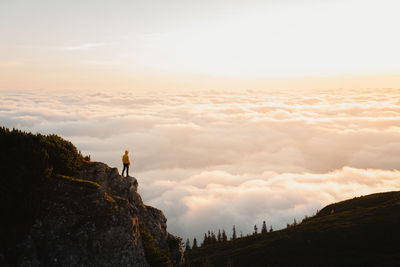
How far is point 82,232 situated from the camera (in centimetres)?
2422

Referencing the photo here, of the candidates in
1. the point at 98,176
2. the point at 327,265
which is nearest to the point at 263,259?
the point at 327,265

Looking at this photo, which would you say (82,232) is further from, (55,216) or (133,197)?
(133,197)

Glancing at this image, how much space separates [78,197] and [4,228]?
18.3 ft

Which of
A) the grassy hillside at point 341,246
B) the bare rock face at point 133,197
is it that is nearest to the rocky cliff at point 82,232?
the bare rock face at point 133,197

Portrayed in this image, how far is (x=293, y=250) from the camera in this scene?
74562 millimetres

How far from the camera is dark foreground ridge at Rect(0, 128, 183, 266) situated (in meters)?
22.9

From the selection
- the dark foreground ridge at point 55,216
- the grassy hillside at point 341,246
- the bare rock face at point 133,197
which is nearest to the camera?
the dark foreground ridge at point 55,216

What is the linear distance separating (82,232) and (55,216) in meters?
2.57

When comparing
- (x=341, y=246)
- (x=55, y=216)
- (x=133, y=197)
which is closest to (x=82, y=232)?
(x=55, y=216)

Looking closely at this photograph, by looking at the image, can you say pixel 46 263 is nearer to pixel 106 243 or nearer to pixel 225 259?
pixel 106 243

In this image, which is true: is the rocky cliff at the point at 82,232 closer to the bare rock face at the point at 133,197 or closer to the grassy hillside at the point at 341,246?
the bare rock face at the point at 133,197

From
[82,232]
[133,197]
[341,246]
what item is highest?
[133,197]

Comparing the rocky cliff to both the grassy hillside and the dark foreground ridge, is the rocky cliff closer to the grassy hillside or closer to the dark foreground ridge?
the dark foreground ridge

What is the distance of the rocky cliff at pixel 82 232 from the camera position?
903 inches
